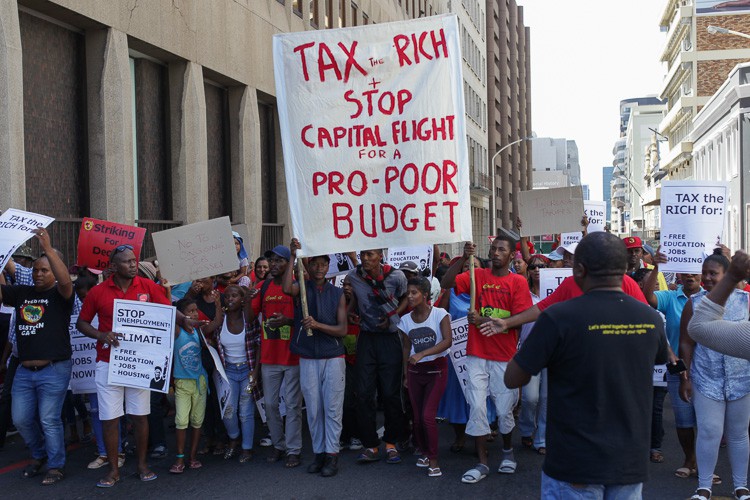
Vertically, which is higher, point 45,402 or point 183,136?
point 183,136

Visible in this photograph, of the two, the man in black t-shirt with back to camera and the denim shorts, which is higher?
the man in black t-shirt with back to camera

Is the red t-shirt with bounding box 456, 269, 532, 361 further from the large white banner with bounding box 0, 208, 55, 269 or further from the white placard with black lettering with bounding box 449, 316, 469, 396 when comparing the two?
the large white banner with bounding box 0, 208, 55, 269

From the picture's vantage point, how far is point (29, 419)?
709cm

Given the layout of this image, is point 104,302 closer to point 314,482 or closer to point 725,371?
point 314,482

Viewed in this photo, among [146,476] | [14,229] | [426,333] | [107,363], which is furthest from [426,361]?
[14,229]

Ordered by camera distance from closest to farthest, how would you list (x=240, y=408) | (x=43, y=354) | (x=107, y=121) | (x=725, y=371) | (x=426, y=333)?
1. (x=725, y=371)
2. (x=43, y=354)
3. (x=426, y=333)
4. (x=240, y=408)
5. (x=107, y=121)

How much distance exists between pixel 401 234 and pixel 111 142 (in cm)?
849

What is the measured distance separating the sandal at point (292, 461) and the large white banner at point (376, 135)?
1.88 meters

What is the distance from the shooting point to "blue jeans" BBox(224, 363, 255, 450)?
25.5ft

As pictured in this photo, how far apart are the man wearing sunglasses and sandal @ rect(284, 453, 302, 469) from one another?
1154 millimetres

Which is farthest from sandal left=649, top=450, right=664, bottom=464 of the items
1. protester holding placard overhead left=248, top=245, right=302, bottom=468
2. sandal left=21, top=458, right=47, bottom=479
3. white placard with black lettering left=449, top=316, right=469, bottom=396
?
sandal left=21, top=458, right=47, bottom=479

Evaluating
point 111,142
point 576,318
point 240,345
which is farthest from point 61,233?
point 576,318

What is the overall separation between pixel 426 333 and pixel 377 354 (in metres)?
0.56

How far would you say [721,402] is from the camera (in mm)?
6207
